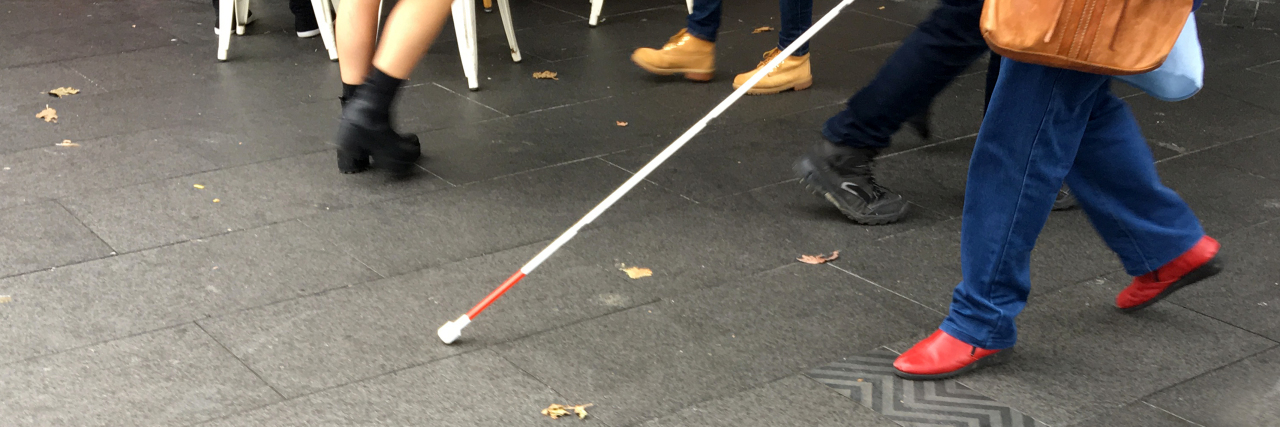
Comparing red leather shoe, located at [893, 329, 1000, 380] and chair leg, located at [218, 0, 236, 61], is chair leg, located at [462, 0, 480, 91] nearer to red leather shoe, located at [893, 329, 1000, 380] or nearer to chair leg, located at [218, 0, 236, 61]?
chair leg, located at [218, 0, 236, 61]

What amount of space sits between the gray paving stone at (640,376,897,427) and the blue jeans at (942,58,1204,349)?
26 centimetres

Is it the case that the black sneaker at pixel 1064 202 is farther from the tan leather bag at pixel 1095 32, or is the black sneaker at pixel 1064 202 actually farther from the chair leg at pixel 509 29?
the chair leg at pixel 509 29

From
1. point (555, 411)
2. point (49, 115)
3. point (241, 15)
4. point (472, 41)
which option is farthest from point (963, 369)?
point (241, 15)

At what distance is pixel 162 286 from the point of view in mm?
2412

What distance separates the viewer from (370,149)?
2443 mm

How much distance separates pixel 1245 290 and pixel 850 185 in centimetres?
90

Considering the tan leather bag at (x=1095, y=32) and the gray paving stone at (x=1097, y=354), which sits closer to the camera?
the tan leather bag at (x=1095, y=32)

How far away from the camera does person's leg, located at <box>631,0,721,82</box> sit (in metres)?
4.20

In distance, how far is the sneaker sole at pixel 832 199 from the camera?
287cm

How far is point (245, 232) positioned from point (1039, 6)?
1.86 metres

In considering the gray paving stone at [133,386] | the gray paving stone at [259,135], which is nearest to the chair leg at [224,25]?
the gray paving stone at [259,135]

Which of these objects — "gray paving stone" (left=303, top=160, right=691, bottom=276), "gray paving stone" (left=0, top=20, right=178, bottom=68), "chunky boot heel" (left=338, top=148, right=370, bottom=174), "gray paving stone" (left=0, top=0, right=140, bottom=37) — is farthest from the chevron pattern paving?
"gray paving stone" (left=0, top=0, right=140, bottom=37)

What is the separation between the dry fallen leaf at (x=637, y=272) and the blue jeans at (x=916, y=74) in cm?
65

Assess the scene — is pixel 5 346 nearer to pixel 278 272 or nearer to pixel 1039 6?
pixel 278 272
